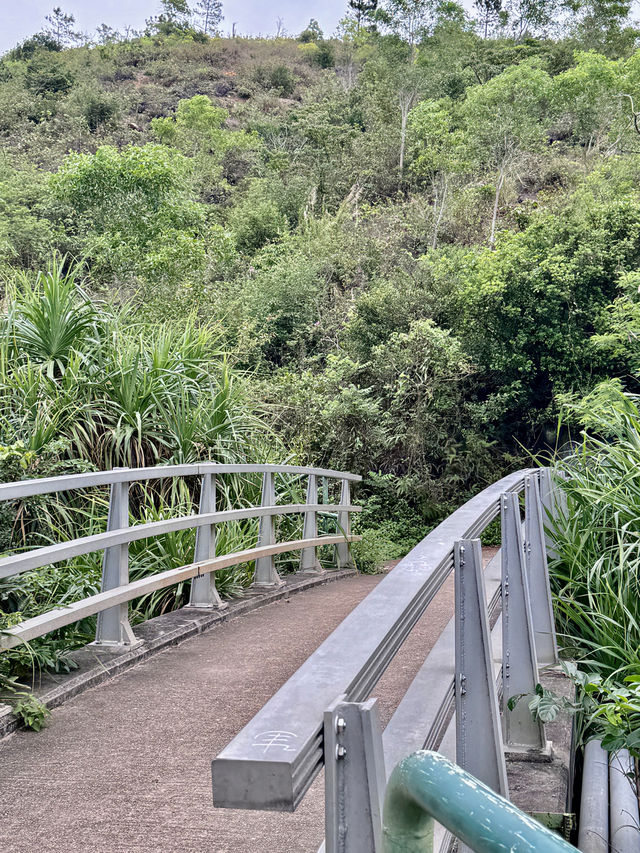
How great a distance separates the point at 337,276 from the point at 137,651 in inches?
959

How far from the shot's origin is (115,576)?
547 cm

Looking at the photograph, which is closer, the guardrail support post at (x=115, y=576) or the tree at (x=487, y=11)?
the guardrail support post at (x=115, y=576)

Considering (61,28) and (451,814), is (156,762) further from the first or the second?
(61,28)

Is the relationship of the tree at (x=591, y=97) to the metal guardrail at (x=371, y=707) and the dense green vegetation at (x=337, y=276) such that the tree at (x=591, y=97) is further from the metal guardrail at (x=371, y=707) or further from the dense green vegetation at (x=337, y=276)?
the metal guardrail at (x=371, y=707)

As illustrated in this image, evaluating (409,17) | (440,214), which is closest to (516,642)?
(440,214)

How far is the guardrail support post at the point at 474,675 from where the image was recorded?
2506mm

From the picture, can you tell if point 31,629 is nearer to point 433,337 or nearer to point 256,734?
point 256,734

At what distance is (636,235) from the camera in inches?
811

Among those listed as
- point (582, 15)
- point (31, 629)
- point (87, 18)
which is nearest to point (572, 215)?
point (31, 629)

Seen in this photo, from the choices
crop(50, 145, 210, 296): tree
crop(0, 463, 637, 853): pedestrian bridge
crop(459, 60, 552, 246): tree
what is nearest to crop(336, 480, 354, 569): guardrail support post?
crop(0, 463, 637, 853): pedestrian bridge

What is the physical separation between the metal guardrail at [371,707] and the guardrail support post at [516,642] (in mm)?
12

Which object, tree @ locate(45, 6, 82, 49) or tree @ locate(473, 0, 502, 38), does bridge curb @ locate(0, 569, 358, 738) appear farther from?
tree @ locate(45, 6, 82, 49)

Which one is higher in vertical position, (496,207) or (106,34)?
(106,34)

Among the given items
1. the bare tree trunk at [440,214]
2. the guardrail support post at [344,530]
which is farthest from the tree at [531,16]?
the guardrail support post at [344,530]
